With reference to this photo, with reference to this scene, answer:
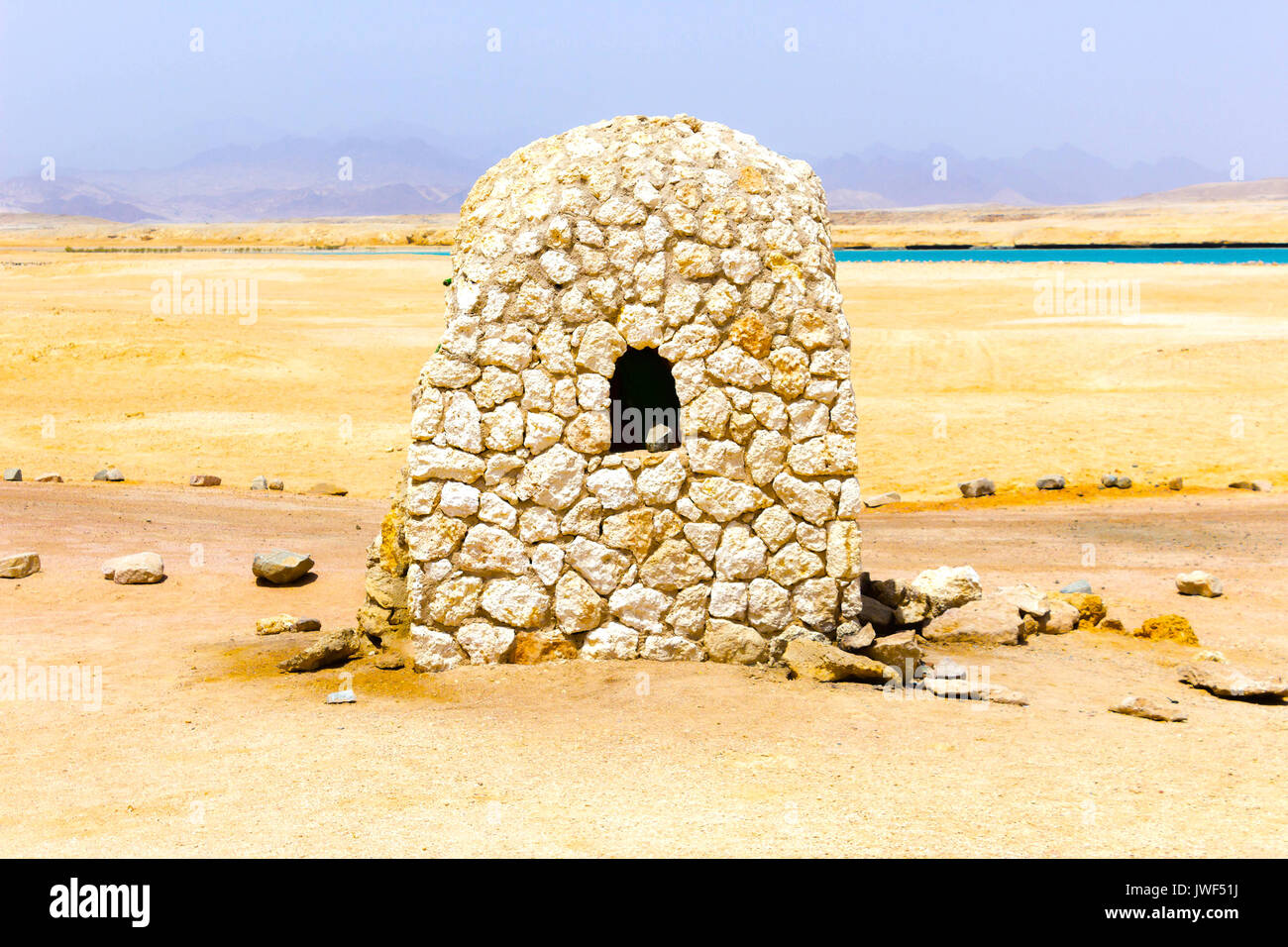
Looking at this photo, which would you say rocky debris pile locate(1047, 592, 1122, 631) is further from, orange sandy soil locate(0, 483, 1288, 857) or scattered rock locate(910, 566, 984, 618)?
scattered rock locate(910, 566, 984, 618)

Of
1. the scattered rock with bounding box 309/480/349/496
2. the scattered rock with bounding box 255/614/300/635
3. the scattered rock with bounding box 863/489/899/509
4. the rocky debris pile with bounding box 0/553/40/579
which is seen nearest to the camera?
the scattered rock with bounding box 255/614/300/635

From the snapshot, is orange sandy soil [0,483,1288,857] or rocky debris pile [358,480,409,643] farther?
rocky debris pile [358,480,409,643]

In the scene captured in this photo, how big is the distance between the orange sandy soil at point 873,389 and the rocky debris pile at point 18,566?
5808 millimetres

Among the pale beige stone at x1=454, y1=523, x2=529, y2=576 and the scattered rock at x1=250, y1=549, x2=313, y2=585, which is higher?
the pale beige stone at x1=454, y1=523, x2=529, y2=576

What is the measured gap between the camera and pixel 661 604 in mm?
8680

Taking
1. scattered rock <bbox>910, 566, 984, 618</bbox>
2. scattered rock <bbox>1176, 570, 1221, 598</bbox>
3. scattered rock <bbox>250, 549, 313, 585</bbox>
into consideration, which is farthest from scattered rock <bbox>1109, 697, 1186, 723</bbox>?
scattered rock <bbox>250, 549, 313, 585</bbox>

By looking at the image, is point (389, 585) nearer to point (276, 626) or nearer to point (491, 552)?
point (491, 552)

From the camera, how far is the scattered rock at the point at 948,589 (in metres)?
10.7

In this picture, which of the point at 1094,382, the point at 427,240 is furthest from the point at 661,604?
the point at 427,240

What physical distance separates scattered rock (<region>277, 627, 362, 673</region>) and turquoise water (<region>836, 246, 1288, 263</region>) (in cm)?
6697

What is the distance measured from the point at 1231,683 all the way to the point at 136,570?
1098 cm

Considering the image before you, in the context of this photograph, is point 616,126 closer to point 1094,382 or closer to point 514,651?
point 514,651

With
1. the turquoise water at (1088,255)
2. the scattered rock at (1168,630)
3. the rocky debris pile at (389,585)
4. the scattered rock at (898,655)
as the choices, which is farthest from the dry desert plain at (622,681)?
the turquoise water at (1088,255)

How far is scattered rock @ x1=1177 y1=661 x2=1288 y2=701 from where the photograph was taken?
8742 mm
